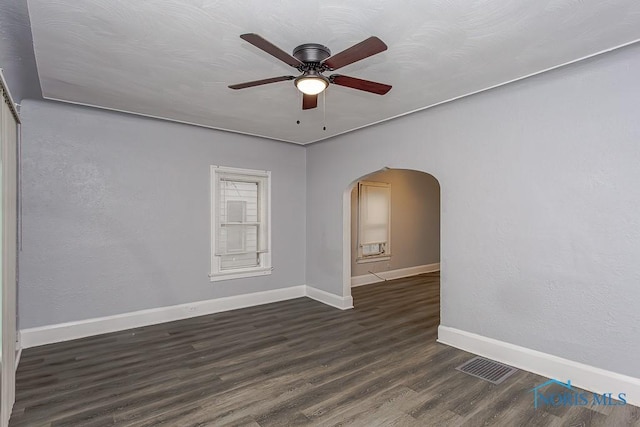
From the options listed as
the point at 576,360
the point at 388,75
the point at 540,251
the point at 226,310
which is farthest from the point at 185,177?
the point at 576,360

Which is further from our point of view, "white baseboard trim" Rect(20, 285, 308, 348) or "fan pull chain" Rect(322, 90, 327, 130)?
"white baseboard trim" Rect(20, 285, 308, 348)

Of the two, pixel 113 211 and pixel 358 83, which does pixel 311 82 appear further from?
pixel 113 211

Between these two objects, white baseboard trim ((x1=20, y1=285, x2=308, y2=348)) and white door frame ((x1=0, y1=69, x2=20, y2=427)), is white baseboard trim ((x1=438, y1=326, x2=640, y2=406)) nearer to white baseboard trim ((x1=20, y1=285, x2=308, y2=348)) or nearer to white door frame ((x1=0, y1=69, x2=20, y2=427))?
white baseboard trim ((x1=20, y1=285, x2=308, y2=348))

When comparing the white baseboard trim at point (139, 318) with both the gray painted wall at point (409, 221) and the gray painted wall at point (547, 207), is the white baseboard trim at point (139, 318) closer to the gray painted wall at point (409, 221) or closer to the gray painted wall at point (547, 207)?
the gray painted wall at point (409, 221)

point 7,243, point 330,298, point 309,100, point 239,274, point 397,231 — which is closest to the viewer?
point 7,243

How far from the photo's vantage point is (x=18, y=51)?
2.72 m

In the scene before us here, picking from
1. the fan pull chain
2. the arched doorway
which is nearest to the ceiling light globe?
the fan pull chain

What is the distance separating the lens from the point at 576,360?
2875 mm

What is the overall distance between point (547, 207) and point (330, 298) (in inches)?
134

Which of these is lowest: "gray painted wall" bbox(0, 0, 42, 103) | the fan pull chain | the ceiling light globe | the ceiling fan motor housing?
the ceiling light globe

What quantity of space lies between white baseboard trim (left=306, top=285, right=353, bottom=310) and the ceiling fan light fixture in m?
3.58

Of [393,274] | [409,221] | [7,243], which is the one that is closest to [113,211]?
[7,243]

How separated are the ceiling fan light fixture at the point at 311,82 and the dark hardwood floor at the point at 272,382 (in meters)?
2.48

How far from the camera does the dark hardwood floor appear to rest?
2449 millimetres
